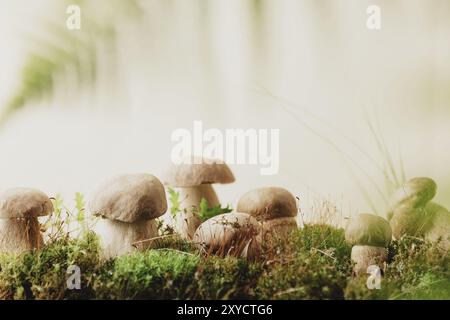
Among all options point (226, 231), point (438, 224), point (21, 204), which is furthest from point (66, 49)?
point (438, 224)

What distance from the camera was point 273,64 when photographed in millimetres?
2648

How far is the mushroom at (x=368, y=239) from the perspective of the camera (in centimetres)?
256

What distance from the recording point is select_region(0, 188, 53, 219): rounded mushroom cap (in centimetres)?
261

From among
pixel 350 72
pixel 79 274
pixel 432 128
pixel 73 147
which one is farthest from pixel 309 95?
pixel 79 274

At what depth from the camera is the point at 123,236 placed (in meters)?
2.60

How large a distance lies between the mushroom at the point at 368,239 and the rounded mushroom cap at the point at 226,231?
449 mm

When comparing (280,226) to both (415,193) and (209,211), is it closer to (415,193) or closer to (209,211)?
(209,211)

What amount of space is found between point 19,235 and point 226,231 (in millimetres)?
994

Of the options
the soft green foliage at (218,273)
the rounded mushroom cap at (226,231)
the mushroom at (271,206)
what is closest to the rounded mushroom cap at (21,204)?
the soft green foliage at (218,273)

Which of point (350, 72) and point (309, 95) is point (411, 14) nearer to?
point (350, 72)

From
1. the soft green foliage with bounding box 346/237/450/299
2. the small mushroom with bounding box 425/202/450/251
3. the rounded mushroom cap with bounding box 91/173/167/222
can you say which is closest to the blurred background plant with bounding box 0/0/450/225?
the small mushroom with bounding box 425/202/450/251

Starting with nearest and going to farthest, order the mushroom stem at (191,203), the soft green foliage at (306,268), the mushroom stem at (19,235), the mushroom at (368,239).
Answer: the soft green foliage at (306,268)
the mushroom at (368,239)
the mushroom stem at (19,235)
the mushroom stem at (191,203)

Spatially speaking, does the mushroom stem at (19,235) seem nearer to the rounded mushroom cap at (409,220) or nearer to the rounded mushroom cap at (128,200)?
the rounded mushroom cap at (128,200)

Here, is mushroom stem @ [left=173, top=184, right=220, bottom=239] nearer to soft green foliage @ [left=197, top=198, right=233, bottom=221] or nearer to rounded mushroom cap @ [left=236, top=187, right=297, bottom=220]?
soft green foliage @ [left=197, top=198, right=233, bottom=221]
